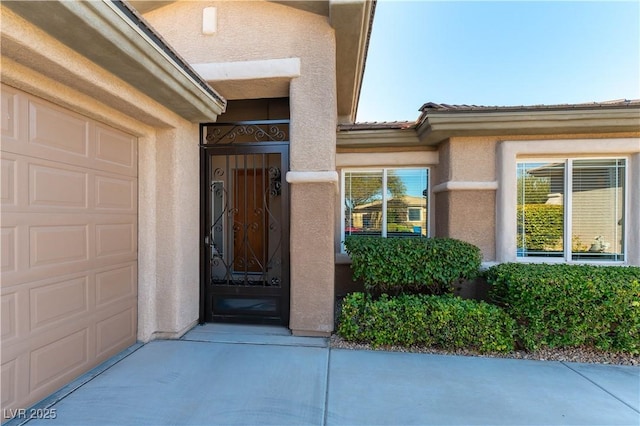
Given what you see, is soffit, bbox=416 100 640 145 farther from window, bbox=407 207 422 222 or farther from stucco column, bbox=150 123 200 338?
stucco column, bbox=150 123 200 338

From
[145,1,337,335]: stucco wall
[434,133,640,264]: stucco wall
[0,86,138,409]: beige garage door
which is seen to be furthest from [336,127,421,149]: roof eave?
[0,86,138,409]: beige garage door

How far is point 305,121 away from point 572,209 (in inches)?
197

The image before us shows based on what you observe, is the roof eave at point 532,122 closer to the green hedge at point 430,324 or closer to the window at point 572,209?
the window at point 572,209

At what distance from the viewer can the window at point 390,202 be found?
6.14 metres

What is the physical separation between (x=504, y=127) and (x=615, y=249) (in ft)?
9.91

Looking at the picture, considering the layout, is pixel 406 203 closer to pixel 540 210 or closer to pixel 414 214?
Result: pixel 414 214

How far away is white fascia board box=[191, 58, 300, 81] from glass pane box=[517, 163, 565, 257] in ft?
14.5

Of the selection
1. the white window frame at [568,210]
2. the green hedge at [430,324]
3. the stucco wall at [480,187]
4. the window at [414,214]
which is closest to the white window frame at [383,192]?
the window at [414,214]

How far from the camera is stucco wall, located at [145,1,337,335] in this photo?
4328 mm

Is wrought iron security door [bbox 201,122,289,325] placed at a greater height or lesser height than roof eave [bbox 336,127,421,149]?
lesser

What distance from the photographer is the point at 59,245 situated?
3.01 meters

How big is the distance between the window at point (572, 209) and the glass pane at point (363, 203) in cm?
261

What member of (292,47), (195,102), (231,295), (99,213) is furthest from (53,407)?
(292,47)

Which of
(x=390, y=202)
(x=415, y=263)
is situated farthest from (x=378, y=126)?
(x=415, y=263)
